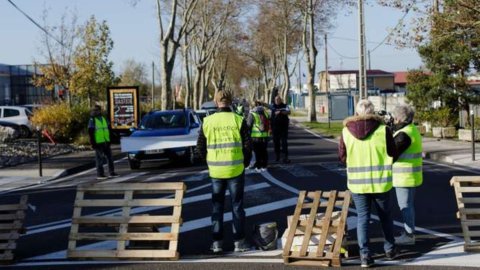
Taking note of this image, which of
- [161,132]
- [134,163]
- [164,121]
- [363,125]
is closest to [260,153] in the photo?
[161,132]

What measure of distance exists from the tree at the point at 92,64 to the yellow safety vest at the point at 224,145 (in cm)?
4099

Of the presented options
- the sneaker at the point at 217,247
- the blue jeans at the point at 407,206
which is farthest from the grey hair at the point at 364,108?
the sneaker at the point at 217,247

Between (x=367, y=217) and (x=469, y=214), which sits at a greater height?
(x=367, y=217)

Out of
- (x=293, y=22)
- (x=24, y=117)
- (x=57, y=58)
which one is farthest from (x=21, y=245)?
(x=293, y=22)

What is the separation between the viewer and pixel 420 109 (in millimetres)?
32531

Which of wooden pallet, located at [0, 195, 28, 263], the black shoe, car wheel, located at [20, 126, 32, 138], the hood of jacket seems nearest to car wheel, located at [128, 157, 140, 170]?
wooden pallet, located at [0, 195, 28, 263]

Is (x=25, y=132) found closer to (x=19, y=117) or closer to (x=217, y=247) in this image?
(x=19, y=117)

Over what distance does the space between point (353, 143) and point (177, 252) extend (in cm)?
233

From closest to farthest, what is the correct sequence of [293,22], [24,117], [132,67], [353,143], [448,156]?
[353,143] → [448,156] → [24,117] → [293,22] → [132,67]

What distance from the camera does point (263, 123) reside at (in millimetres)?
17578

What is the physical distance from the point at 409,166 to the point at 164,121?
1368 centimetres

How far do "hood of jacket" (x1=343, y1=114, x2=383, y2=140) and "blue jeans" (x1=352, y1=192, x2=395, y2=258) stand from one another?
2.14 ft

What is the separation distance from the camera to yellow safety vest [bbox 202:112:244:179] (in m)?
8.62

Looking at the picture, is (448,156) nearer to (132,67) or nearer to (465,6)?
(465,6)
